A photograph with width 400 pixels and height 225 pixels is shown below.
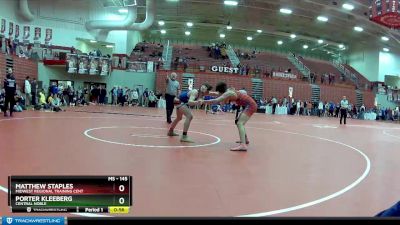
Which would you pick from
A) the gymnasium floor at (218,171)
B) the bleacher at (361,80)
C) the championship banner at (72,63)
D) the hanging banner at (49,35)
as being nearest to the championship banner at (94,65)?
the championship banner at (72,63)

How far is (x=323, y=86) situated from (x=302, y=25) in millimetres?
6935

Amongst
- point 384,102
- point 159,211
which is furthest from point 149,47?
point 159,211

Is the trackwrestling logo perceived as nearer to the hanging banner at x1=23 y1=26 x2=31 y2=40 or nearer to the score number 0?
the score number 0

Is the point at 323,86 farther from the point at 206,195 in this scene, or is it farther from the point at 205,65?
the point at 206,195

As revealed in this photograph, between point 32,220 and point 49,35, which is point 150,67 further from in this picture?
point 32,220

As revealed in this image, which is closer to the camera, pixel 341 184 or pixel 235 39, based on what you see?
pixel 341 184

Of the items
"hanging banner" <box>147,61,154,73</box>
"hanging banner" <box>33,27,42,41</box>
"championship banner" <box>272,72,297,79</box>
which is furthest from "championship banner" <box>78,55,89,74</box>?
"championship banner" <box>272,72,297,79</box>

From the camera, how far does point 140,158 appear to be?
602cm
